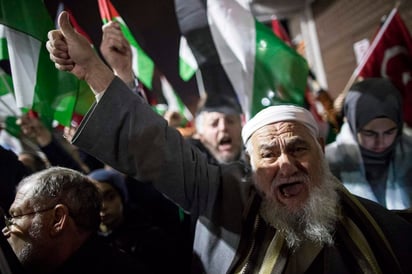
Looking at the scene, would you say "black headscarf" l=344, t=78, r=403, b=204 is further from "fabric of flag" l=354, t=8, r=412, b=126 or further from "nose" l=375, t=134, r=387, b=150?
"fabric of flag" l=354, t=8, r=412, b=126

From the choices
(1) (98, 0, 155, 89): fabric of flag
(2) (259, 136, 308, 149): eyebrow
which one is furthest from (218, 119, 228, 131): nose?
(2) (259, 136, 308, 149): eyebrow

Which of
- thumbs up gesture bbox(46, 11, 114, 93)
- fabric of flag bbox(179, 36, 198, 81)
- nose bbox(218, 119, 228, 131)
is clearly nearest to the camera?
thumbs up gesture bbox(46, 11, 114, 93)

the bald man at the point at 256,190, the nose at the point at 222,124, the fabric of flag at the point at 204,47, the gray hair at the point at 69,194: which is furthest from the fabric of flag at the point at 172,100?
the gray hair at the point at 69,194

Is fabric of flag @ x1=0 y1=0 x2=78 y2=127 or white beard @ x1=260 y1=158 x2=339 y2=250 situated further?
fabric of flag @ x1=0 y1=0 x2=78 y2=127

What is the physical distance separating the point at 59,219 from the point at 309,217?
4.01 feet

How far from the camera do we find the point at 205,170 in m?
1.77

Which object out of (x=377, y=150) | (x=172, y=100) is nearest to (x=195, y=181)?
(x=377, y=150)

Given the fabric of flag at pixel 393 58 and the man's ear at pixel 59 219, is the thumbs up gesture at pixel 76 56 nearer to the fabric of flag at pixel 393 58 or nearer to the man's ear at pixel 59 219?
the man's ear at pixel 59 219

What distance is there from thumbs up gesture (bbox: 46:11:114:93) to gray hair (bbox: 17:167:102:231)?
49 centimetres

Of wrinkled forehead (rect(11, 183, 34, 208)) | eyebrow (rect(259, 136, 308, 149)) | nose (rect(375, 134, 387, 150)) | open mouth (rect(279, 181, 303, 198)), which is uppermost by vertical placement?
wrinkled forehead (rect(11, 183, 34, 208))

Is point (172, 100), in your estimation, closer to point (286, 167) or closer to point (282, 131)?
point (282, 131)

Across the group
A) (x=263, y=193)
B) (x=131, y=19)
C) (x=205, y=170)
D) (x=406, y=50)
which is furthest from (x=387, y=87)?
(x=131, y=19)

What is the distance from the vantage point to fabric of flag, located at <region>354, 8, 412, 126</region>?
10.3 feet

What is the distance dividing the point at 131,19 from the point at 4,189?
156cm
